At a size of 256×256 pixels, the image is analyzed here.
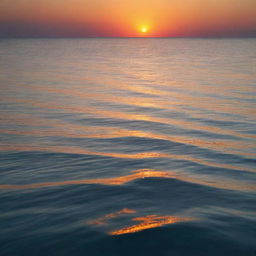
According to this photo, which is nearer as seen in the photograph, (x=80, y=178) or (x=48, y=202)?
(x=48, y=202)

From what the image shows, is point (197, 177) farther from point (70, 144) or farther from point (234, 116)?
point (234, 116)

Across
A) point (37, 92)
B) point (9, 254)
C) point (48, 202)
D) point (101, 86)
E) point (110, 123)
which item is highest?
point (101, 86)

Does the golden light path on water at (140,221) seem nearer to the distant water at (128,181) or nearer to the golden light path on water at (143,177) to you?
the distant water at (128,181)

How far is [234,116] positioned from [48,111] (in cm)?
786

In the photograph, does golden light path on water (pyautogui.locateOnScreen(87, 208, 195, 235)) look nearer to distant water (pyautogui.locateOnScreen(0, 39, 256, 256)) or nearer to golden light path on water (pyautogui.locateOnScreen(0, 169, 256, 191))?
distant water (pyautogui.locateOnScreen(0, 39, 256, 256))

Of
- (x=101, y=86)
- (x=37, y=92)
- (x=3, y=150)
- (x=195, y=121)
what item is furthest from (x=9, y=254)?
(x=101, y=86)

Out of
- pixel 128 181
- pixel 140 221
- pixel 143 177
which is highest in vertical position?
pixel 143 177

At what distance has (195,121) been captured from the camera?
44.4 ft

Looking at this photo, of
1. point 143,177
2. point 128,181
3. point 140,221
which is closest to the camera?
point 140,221

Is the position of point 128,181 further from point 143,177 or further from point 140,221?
point 140,221

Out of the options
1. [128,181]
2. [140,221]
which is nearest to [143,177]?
[128,181]

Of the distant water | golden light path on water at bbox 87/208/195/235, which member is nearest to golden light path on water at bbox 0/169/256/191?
the distant water

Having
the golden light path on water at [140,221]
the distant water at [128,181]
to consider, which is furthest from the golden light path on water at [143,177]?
the golden light path on water at [140,221]

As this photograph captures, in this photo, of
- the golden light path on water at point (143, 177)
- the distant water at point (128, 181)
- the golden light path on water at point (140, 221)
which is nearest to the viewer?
the distant water at point (128, 181)
